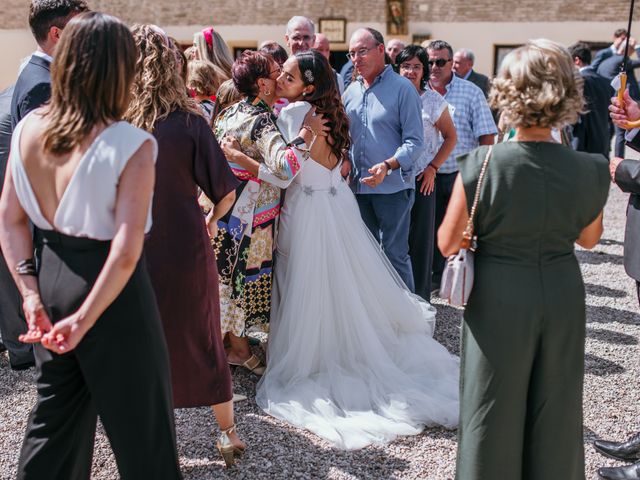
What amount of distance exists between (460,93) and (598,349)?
240 cm

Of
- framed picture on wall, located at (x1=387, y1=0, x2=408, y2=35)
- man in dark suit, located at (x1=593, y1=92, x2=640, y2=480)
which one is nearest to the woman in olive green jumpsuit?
man in dark suit, located at (x1=593, y1=92, x2=640, y2=480)

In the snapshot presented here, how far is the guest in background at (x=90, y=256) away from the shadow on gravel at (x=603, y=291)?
508cm

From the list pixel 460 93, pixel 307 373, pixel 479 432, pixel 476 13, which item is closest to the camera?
pixel 479 432

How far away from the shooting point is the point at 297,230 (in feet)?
13.2

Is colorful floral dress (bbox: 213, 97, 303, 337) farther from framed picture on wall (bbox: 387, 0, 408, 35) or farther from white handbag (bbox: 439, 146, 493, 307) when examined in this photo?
framed picture on wall (bbox: 387, 0, 408, 35)

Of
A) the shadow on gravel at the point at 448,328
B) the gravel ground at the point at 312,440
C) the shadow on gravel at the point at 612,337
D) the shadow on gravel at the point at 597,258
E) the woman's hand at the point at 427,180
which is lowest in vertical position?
the shadow on gravel at the point at 597,258

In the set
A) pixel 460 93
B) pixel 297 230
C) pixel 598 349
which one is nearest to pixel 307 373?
pixel 297 230

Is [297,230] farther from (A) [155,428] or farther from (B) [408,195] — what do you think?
(A) [155,428]

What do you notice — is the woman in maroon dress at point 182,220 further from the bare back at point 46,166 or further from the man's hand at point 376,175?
the man's hand at point 376,175

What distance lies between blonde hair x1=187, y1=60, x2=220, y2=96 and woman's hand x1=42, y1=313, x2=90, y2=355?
2.83 metres

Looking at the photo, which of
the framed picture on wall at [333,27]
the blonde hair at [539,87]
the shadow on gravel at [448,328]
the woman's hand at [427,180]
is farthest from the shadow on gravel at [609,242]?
the framed picture on wall at [333,27]

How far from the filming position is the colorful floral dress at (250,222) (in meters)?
3.72

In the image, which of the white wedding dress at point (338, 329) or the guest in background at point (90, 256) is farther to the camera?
the white wedding dress at point (338, 329)

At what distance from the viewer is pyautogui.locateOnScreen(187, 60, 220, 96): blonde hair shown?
456cm
